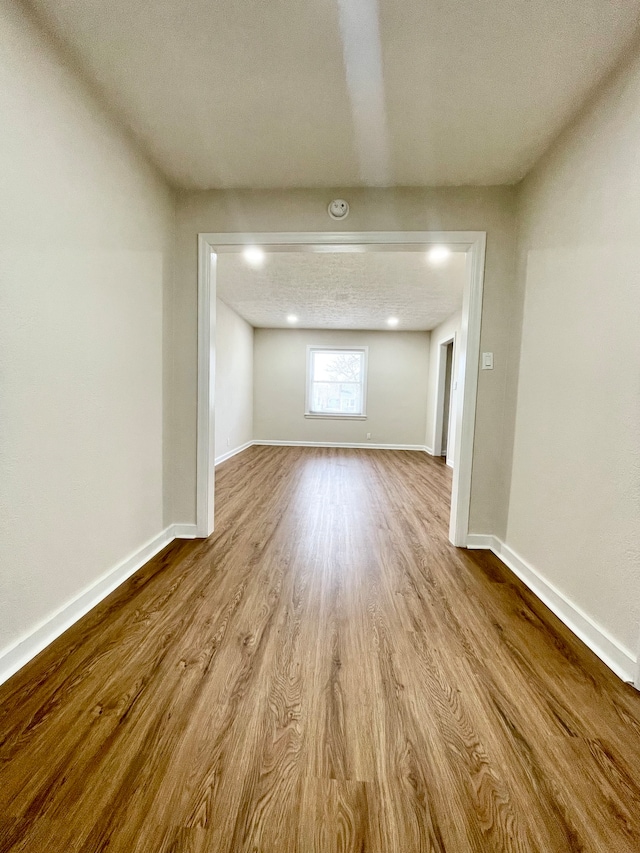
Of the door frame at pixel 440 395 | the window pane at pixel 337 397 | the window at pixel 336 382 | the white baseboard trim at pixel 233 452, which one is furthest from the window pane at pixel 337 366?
the white baseboard trim at pixel 233 452

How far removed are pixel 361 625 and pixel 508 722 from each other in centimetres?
61

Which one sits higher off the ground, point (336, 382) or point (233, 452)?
point (336, 382)

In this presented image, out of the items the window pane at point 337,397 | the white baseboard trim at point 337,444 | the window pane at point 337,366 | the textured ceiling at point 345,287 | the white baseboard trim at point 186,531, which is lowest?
the white baseboard trim at point 337,444

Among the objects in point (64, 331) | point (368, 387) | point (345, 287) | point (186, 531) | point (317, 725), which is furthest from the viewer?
point (368, 387)

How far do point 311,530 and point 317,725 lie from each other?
1.58 metres

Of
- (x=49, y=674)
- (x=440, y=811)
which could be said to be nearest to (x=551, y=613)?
(x=440, y=811)

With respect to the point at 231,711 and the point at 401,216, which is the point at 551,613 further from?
the point at 401,216

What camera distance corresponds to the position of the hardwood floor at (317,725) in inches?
30.8

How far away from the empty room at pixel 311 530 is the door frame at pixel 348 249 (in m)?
0.02

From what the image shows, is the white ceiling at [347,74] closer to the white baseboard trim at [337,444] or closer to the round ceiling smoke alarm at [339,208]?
the round ceiling smoke alarm at [339,208]

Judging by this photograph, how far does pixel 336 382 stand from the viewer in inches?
285

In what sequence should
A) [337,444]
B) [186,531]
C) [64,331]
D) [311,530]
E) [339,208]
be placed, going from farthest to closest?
[337,444] < [311,530] < [186,531] < [339,208] < [64,331]

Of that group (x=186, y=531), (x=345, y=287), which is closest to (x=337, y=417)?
(x=345, y=287)

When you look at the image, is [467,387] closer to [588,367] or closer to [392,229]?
[588,367]
